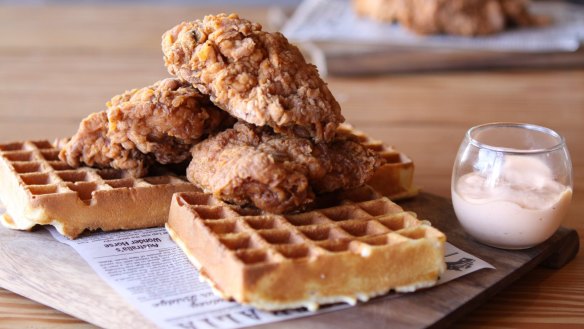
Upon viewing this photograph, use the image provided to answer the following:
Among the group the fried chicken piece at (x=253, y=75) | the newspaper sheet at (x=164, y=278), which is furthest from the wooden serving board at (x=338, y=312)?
the fried chicken piece at (x=253, y=75)

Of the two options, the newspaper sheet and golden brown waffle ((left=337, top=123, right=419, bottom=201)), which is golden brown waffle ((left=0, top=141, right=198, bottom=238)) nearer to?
the newspaper sheet

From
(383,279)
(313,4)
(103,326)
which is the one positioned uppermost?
(313,4)

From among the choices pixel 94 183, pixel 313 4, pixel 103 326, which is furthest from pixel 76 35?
pixel 103 326

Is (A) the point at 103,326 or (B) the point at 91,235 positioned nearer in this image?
(A) the point at 103,326

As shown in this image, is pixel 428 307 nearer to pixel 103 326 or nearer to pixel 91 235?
pixel 103 326

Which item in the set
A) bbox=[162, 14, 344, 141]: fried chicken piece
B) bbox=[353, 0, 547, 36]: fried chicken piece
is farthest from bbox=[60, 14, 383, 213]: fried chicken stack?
bbox=[353, 0, 547, 36]: fried chicken piece
